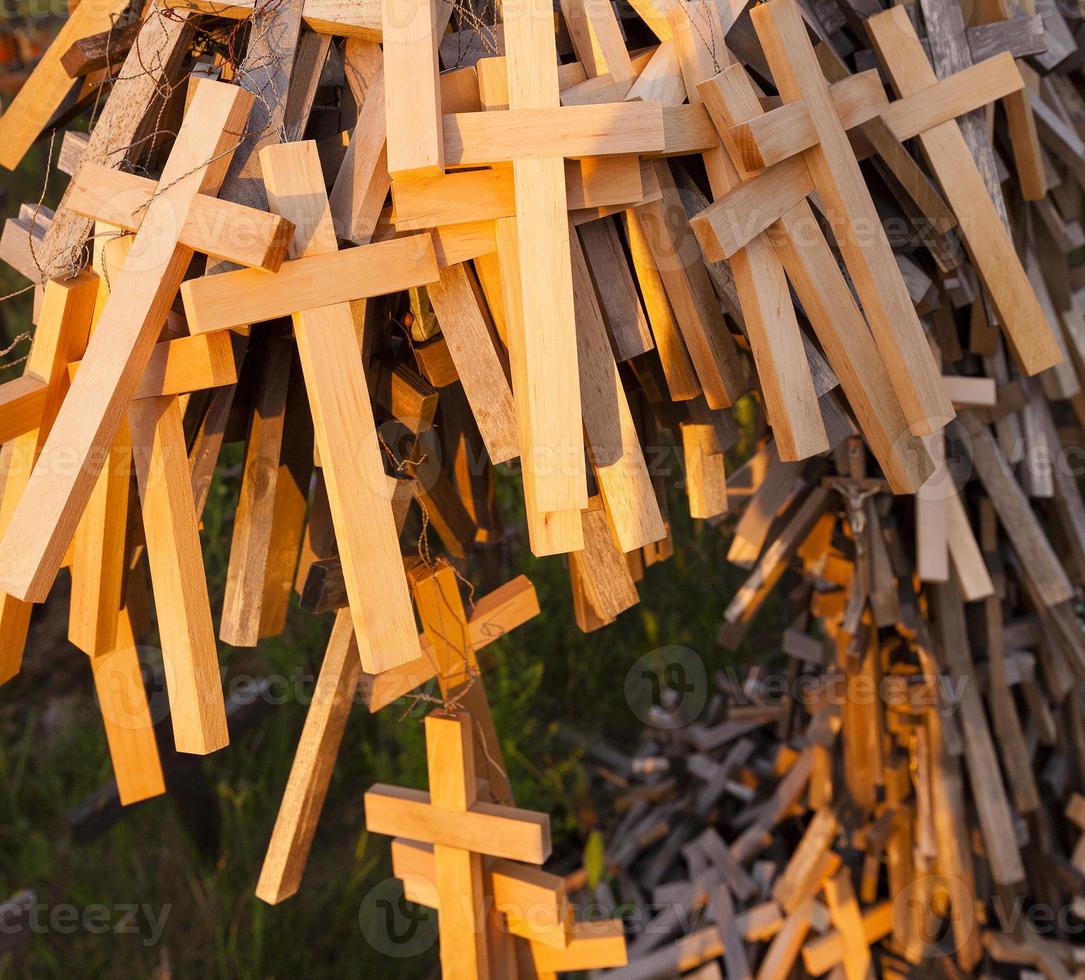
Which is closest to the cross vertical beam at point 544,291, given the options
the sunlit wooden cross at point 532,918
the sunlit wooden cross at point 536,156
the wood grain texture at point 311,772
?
the sunlit wooden cross at point 536,156

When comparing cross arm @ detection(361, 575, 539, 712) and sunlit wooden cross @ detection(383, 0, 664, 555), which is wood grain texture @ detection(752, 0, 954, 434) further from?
cross arm @ detection(361, 575, 539, 712)

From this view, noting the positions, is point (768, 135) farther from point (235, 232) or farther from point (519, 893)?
point (519, 893)

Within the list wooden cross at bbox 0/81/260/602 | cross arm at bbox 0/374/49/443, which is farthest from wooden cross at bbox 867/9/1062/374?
cross arm at bbox 0/374/49/443

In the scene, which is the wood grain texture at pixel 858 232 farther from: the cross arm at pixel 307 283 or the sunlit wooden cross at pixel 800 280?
the cross arm at pixel 307 283

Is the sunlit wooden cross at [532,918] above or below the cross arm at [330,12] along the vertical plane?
below

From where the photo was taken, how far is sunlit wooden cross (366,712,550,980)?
160cm

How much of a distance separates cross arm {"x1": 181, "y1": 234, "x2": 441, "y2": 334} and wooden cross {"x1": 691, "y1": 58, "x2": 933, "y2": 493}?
1.23 ft

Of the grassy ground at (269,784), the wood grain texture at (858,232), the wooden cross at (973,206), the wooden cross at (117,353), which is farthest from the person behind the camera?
the grassy ground at (269,784)

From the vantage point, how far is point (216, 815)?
3.60m

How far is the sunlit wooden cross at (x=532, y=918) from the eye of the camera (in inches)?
64.1

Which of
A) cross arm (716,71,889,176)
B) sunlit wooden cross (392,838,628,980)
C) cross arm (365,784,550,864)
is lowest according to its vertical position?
sunlit wooden cross (392,838,628,980)

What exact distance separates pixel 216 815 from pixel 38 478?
2840mm

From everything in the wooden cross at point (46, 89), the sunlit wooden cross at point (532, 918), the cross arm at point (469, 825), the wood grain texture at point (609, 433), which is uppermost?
→ the wooden cross at point (46, 89)

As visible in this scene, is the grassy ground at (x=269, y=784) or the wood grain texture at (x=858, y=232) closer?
the wood grain texture at (x=858, y=232)
